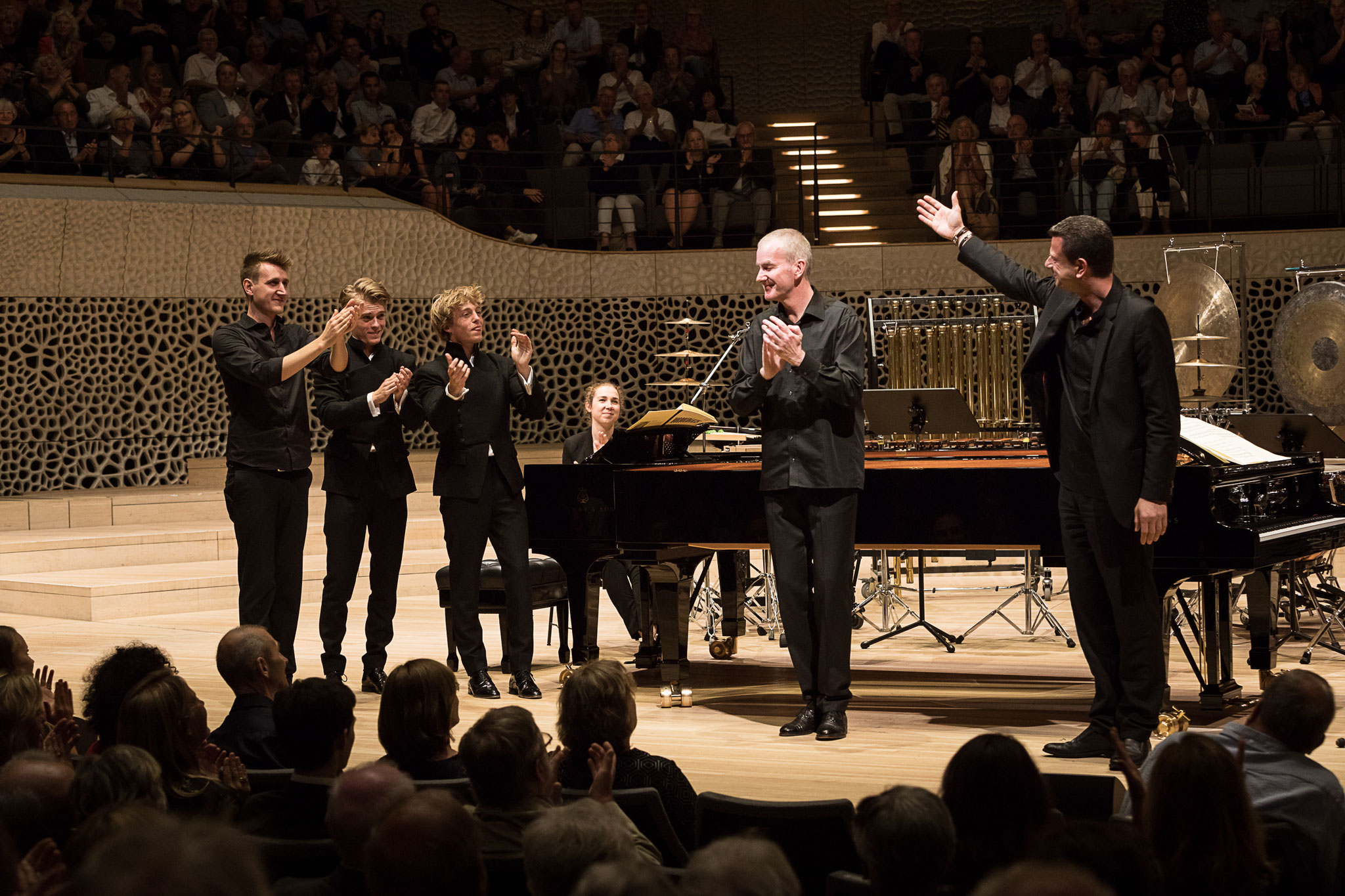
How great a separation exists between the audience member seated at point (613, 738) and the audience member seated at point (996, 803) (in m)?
0.76

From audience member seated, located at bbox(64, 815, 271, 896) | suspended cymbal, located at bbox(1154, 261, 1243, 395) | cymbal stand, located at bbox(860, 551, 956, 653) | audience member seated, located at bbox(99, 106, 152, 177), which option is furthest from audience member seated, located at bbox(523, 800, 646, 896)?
audience member seated, located at bbox(99, 106, 152, 177)

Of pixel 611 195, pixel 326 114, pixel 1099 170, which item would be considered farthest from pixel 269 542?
pixel 1099 170

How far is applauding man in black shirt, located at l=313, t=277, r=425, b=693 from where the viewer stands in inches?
219

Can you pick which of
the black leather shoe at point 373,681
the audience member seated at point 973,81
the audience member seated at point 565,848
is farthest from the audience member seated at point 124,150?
the audience member seated at point 565,848

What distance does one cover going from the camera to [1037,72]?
12.9 metres

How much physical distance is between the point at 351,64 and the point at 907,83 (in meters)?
4.90

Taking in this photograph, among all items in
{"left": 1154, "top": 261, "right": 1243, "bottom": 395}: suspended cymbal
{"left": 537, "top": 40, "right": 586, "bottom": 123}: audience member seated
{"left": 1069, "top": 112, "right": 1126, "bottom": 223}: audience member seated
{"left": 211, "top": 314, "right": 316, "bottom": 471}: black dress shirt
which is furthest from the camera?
{"left": 537, "top": 40, "right": 586, "bottom": 123}: audience member seated

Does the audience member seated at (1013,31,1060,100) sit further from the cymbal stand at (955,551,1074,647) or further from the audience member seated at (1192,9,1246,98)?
the cymbal stand at (955,551,1074,647)

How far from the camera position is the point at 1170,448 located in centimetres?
398

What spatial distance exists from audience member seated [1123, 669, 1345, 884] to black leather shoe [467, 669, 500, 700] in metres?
3.13

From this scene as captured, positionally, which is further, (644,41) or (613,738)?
(644,41)

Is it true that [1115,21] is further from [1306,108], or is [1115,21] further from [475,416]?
[475,416]

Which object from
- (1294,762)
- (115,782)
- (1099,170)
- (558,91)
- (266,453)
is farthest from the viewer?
(558,91)

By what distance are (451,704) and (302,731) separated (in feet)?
1.06
